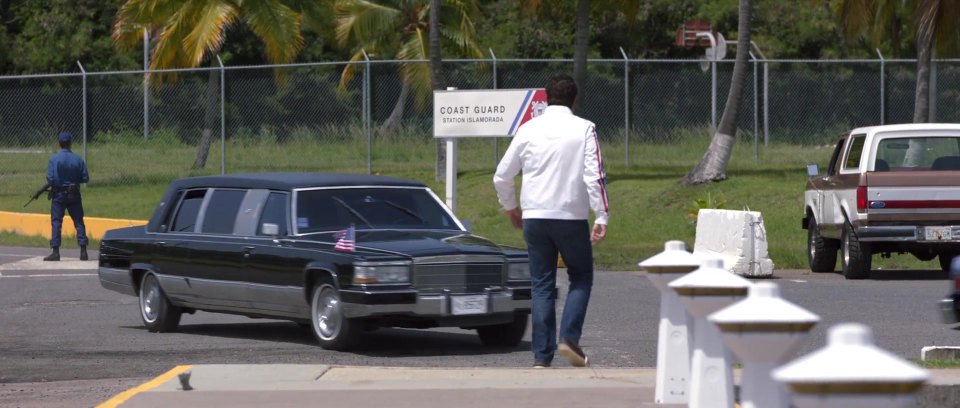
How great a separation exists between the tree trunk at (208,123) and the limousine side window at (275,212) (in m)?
19.6

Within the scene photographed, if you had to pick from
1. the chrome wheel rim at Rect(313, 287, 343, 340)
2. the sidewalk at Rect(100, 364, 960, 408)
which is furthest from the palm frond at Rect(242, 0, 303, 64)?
the sidewalk at Rect(100, 364, 960, 408)

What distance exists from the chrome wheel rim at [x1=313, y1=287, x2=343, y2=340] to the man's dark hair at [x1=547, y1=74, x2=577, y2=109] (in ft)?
9.07

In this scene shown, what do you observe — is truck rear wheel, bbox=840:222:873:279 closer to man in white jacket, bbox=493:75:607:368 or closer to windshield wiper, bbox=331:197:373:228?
windshield wiper, bbox=331:197:373:228

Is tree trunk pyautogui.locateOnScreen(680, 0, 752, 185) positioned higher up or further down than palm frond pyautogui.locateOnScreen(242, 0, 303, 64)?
further down

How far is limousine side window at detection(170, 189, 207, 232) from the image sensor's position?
43.2ft

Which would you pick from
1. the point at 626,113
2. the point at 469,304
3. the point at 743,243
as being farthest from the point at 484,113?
the point at 626,113

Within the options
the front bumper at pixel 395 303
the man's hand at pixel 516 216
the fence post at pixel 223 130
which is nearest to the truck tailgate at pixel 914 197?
the front bumper at pixel 395 303

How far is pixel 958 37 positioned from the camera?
27.0 m

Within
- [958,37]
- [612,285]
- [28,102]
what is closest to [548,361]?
[612,285]

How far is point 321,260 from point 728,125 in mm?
15886

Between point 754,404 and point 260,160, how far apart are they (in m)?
27.0

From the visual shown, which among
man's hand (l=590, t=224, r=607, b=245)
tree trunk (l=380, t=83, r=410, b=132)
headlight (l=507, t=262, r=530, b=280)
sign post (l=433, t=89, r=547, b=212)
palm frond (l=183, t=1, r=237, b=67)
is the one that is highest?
palm frond (l=183, t=1, r=237, b=67)

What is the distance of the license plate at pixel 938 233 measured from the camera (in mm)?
17562

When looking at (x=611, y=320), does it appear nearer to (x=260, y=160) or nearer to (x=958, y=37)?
(x=958, y=37)
